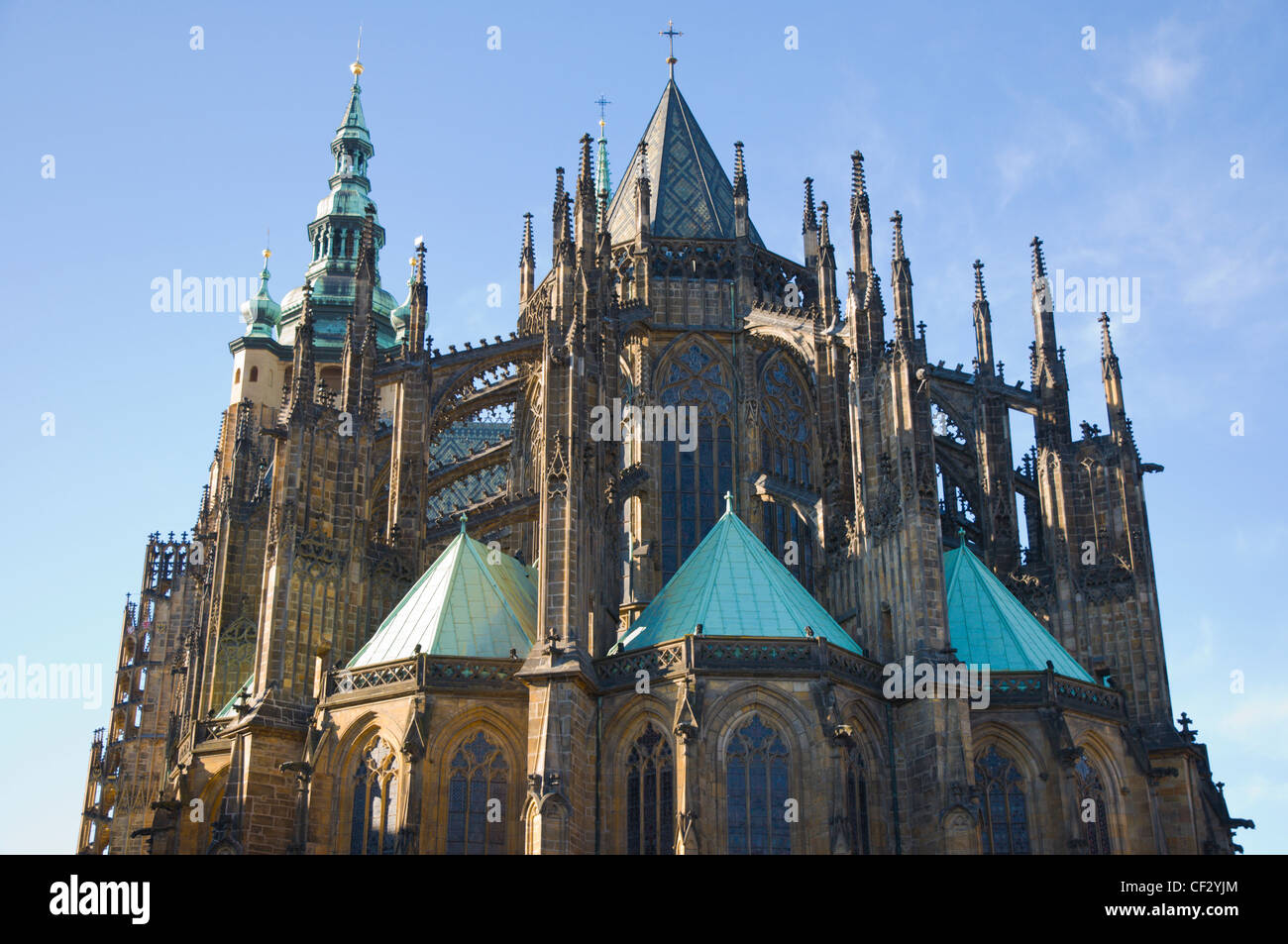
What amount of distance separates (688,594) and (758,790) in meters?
5.71

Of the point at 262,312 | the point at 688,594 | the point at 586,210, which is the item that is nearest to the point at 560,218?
the point at 586,210

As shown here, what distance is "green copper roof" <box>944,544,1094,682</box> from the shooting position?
4034cm

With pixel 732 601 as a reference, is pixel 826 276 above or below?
above

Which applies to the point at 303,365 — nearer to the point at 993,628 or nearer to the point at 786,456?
the point at 786,456

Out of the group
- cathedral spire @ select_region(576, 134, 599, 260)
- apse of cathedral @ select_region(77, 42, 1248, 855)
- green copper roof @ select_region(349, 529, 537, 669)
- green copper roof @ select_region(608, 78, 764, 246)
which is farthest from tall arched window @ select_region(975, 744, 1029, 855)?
green copper roof @ select_region(608, 78, 764, 246)

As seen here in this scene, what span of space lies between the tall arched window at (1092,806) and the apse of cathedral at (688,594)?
0.10 meters

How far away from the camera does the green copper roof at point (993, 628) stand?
40.3m

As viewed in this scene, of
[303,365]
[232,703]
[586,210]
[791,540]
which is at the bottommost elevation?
[232,703]

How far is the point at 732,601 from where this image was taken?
38.8 m

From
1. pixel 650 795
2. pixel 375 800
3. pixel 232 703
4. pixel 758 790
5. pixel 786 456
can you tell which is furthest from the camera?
pixel 786 456

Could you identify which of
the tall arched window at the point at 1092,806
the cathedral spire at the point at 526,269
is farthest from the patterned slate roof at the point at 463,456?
the tall arched window at the point at 1092,806

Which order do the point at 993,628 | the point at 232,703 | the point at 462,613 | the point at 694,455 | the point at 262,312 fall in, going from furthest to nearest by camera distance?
the point at 262,312 < the point at 694,455 < the point at 232,703 < the point at 993,628 < the point at 462,613

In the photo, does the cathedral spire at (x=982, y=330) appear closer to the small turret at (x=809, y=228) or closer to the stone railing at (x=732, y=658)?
the small turret at (x=809, y=228)
